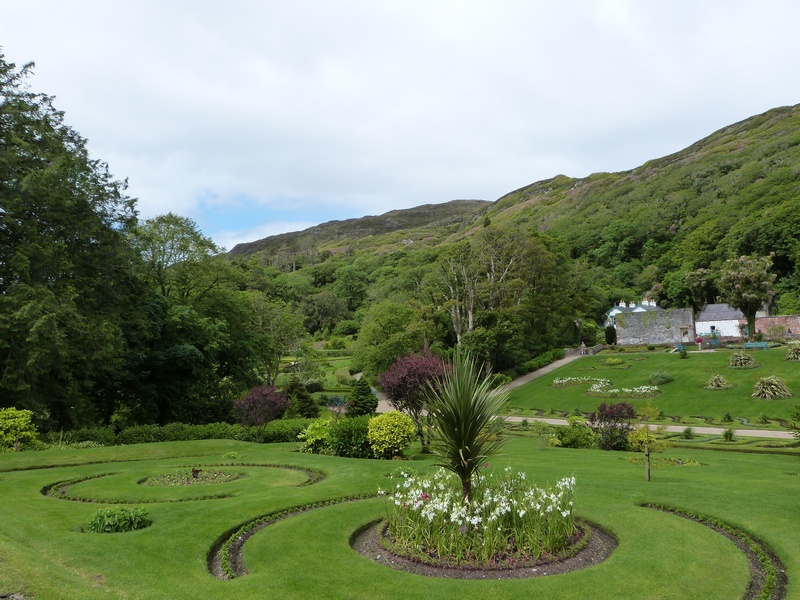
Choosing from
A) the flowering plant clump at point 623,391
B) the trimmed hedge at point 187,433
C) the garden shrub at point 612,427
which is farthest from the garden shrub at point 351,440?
A: the flowering plant clump at point 623,391

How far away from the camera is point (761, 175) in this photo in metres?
102

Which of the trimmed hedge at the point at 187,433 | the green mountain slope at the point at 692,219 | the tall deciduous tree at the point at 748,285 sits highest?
the green mountain slope at the point at 692,219

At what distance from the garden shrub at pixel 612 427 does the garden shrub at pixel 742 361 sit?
24370 mm

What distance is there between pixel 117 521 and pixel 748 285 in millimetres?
54386

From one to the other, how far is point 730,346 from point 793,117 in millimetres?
132962

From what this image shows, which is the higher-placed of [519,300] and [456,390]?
[519,300]

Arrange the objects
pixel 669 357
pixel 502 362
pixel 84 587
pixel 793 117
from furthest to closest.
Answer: pixel 793 117, pixel 502 362, pixel 669 357, pixel 84 587

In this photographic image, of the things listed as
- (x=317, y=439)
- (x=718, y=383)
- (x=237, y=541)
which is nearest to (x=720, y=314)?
(x=718, y=383)

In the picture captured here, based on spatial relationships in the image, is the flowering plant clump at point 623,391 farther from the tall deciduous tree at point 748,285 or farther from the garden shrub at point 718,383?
the tall deciduous tree at point 748,285

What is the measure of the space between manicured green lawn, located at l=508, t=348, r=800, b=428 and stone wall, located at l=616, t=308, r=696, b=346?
9.58 m

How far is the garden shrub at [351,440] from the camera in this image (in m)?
17.2

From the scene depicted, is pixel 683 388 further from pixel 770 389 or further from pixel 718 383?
pixel 770 389

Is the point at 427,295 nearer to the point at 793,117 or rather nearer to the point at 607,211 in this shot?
the point at 607,211

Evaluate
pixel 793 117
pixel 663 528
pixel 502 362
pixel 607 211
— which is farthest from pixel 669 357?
pixel 793 117
